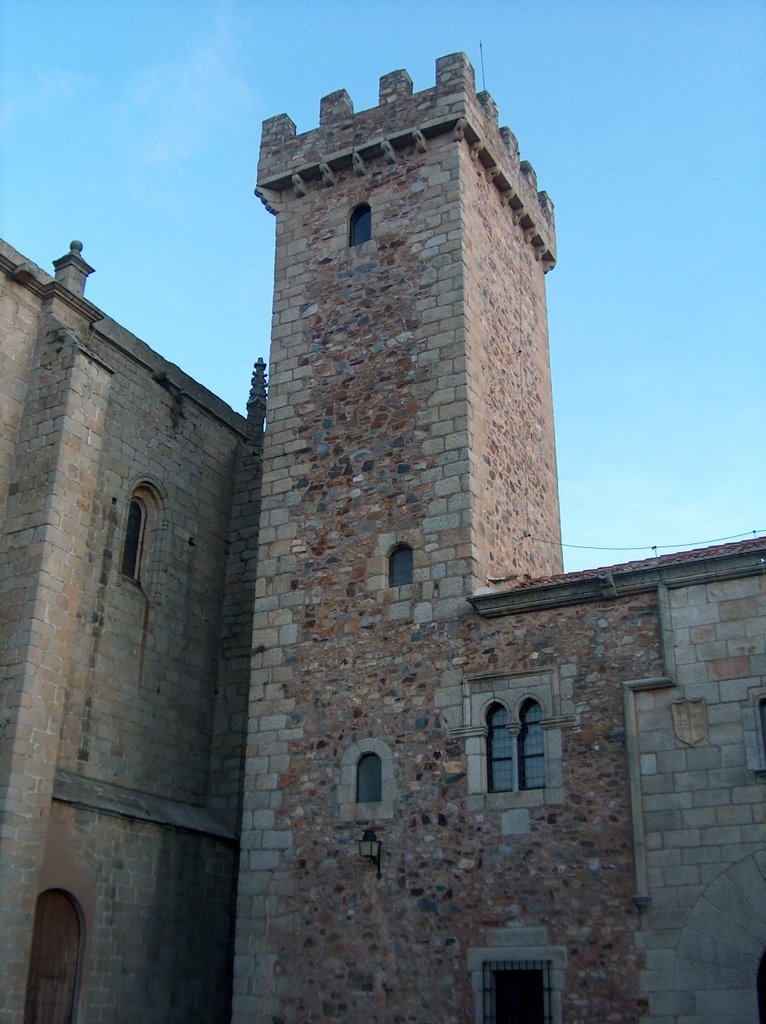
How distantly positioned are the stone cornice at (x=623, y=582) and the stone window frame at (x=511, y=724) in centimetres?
77

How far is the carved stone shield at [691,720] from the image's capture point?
11323 millimetres

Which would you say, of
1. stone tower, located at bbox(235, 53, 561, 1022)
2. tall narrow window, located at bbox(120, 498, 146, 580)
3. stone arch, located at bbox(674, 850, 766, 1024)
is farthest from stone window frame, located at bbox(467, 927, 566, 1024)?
tall narrow window, located at bbox(120, 498, 146, 580)

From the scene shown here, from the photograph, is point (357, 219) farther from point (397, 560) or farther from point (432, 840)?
point (432, 840)

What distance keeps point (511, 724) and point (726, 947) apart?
3065mm

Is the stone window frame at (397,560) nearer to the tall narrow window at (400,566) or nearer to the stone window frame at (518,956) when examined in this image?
the tall narrow window at (400,566)

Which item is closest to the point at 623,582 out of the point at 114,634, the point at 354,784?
the point at 354,784

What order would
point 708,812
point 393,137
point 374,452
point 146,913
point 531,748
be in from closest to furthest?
point 708,812
point 531,748
point 146,913
point 374,452
point 393,137

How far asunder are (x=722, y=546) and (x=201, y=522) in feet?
27.1

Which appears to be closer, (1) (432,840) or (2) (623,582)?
(2) (623,582)

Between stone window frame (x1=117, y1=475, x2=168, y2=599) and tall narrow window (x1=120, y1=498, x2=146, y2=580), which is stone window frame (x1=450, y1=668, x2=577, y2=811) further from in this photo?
tall narrow window (x1=120, y1=498, x2=146, y2=580)

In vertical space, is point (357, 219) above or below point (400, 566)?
above

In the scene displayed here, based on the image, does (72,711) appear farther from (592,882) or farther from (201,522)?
(592,882)

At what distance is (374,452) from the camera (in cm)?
1488

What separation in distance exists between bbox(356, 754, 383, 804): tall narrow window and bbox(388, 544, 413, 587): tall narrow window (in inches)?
82.8
